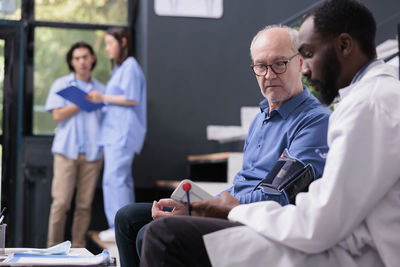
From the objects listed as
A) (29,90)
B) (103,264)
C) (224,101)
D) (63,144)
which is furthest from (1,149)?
(103,264)

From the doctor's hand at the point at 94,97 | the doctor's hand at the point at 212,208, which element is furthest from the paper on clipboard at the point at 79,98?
the doctor's hand at the point at 212,208

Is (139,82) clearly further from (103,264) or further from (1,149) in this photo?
(103,264)

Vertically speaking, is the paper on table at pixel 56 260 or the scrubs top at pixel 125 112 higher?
the scrubs top at pixel 125 112

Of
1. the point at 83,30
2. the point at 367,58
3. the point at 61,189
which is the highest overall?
the point at 83,30

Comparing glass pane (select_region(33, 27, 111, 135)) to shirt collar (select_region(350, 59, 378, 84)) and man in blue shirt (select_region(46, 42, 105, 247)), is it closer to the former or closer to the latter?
man in blue shirt (select_region(46, 42, 105, 247))

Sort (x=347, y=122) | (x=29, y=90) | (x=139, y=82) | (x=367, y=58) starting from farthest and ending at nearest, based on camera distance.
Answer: (x=29, y=90)
(x=139, y=82)
(x=367, y=58)
(x=347, y=122)

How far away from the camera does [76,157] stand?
4.07 m

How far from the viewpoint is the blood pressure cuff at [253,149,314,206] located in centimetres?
138

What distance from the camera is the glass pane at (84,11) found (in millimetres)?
4691

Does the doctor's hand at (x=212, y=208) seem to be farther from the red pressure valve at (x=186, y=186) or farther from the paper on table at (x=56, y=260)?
the paper on table at (x=56, y=260)

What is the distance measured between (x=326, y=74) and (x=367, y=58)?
3.6 inches

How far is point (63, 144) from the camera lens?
405 cm

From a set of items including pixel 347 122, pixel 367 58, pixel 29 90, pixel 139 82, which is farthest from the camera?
pixel 29 90

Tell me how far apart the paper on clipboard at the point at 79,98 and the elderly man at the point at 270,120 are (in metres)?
2.06
